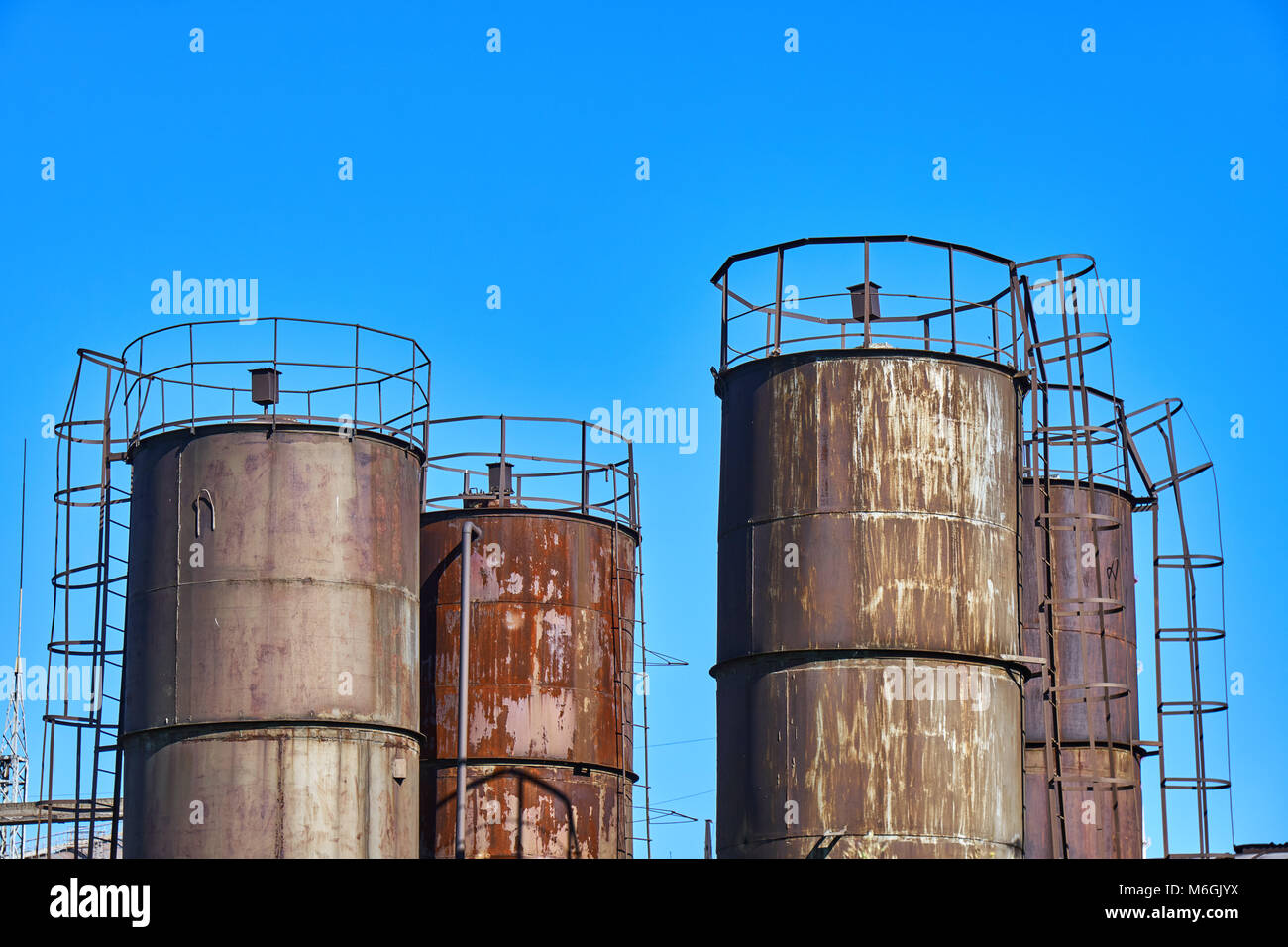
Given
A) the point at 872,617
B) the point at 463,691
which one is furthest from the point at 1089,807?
the point at 463,691

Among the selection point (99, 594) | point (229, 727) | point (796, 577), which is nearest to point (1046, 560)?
point (796, 577)

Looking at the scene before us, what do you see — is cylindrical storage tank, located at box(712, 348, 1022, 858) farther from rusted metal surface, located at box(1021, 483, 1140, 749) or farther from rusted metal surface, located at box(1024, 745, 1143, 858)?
rusted metal surface, located at box(1024, 745, 1143, 858)

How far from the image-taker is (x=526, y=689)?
25.8m

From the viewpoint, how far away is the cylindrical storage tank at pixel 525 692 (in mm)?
25312

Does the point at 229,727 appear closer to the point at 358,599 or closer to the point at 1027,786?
the point at 358,599

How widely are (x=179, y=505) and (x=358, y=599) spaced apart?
99.7 inches

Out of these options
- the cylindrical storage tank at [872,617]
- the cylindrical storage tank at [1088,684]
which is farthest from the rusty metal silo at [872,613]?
the cylindrical storage tank at [1088,684]

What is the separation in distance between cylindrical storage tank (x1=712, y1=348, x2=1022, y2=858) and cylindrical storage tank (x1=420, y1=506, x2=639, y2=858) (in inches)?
228

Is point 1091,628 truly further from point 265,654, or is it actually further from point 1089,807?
point 265,654

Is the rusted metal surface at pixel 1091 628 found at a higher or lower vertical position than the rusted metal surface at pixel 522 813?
higher

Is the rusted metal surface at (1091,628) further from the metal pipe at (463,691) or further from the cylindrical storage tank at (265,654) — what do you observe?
the cylindrical storage tank at (265,654)

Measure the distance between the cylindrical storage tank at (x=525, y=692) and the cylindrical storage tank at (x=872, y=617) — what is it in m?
5.80

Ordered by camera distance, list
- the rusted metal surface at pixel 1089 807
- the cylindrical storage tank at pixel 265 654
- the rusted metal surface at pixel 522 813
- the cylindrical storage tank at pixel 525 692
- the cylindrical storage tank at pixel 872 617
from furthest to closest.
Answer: the cylindrical storage tank at pixel 525 692, the rusted metal surface at pixel 522 813, the rusted metal surface at pixel 1089 807, the cylindrical storage tank at pixel 265 654, the cylindrical storage tank at pixel 872 617

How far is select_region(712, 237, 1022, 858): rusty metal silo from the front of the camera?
18.9 meters
